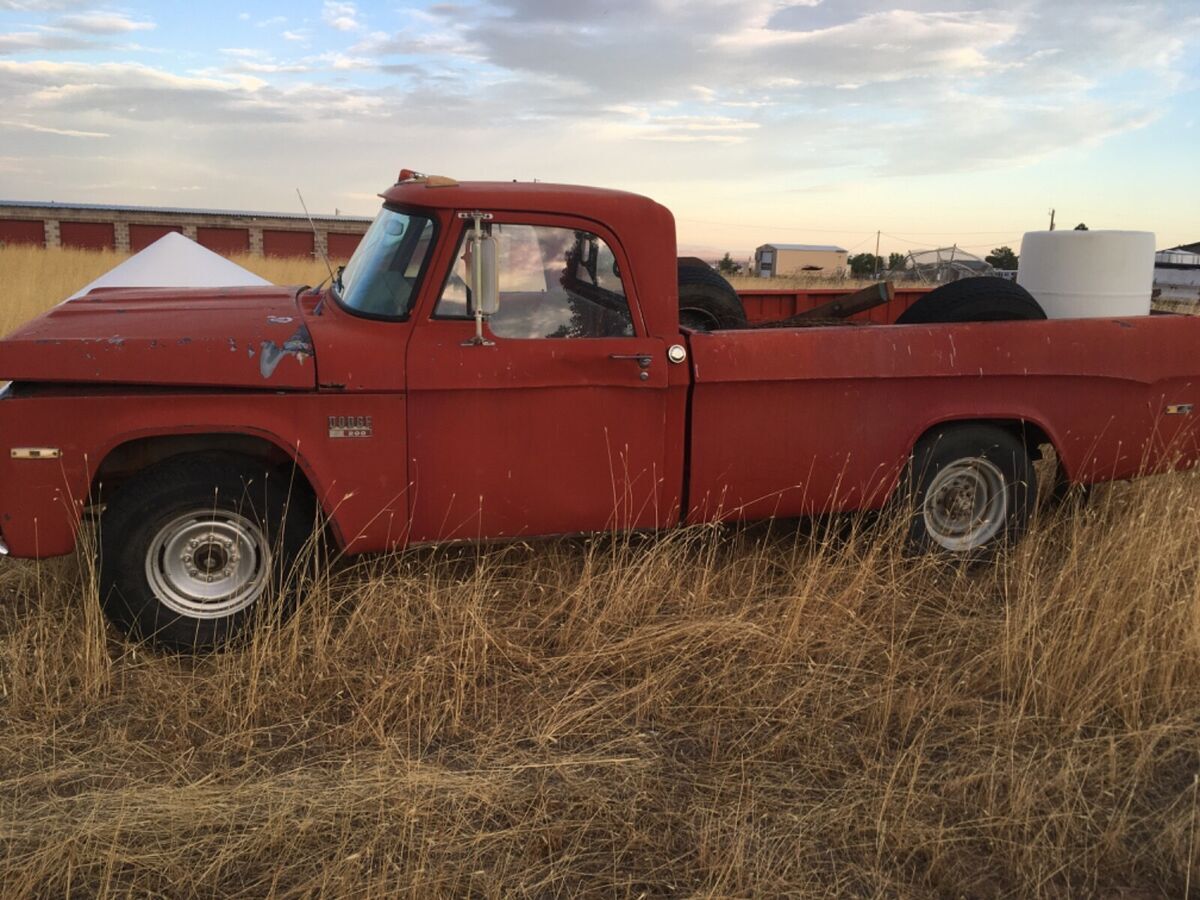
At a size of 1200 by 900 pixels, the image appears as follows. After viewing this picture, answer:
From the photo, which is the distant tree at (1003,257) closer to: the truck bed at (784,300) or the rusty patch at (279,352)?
the truck bed at (784,300)

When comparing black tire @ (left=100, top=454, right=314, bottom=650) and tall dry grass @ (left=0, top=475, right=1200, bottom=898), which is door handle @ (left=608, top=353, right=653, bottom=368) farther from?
black tire @ (left=100, top=454, right=314, bottom=650)

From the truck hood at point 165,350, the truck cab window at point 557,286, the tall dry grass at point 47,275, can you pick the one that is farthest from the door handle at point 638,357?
the tall dry grass at point 47,275

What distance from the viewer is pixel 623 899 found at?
2.53 meters

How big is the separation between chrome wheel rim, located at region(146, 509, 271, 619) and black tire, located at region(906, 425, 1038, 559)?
9.98ft

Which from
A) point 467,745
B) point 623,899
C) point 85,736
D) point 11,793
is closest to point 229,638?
point 85,736

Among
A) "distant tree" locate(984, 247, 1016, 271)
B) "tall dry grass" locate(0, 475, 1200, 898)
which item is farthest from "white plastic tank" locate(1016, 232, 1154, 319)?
"distant tree" locate(984, 247, 1016, 271)

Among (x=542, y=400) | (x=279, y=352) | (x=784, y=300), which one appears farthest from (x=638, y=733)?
(x=784, y=300)

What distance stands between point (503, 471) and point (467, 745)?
1.20 metres

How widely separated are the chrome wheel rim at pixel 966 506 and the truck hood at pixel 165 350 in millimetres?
3112

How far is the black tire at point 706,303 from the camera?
5578 mm

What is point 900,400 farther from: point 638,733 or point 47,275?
point 47,275

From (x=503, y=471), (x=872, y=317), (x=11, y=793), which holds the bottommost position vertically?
(x=11, y=793)

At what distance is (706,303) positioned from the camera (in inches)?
221

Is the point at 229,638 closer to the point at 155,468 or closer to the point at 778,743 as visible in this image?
the point at 155,468
